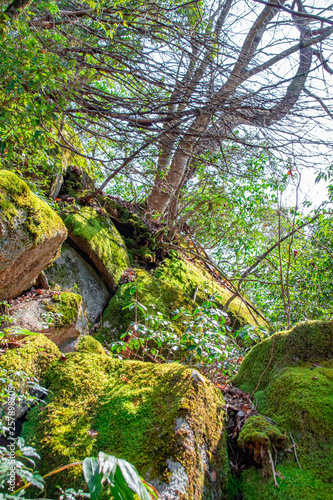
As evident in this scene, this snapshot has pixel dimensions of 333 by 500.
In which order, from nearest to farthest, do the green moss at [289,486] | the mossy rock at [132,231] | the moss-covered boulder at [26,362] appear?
the green moss at [289,486] → the moss-covered boulder at [26,362] → the mossy rock at [132,231]

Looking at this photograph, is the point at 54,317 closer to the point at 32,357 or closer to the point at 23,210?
the point at 32,357

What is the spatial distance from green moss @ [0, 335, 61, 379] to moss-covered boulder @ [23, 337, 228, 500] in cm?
10

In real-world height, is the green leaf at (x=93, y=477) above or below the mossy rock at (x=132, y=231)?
below

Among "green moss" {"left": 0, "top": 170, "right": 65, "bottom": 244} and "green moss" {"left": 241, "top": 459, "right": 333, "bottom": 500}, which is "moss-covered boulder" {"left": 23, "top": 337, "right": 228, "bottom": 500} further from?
"green moss" {"left": 0, "top": 170, "right": 65, "bottom": 244}

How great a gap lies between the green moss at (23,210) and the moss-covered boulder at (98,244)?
1380 millimetres

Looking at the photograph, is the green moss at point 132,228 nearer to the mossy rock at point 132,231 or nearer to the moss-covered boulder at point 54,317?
the mossy rock at point 132,231

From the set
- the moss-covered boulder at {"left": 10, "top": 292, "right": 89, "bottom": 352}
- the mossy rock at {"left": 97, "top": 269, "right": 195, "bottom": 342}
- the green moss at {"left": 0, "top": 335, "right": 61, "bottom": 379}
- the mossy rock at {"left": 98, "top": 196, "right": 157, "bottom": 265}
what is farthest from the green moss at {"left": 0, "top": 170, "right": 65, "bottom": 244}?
the mossy rock at {"left": 98, "top": 196, "right": 157, "bottom": 265}

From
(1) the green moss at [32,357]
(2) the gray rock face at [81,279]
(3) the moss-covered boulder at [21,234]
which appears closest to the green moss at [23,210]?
(3) the moss-covered boulder at [21,234]

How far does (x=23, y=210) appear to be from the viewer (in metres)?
2.32

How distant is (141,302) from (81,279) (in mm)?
935

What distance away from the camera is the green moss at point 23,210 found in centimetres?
215

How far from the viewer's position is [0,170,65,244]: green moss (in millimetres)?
2150

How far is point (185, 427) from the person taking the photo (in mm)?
1503

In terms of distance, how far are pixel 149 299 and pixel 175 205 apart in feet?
8.01
